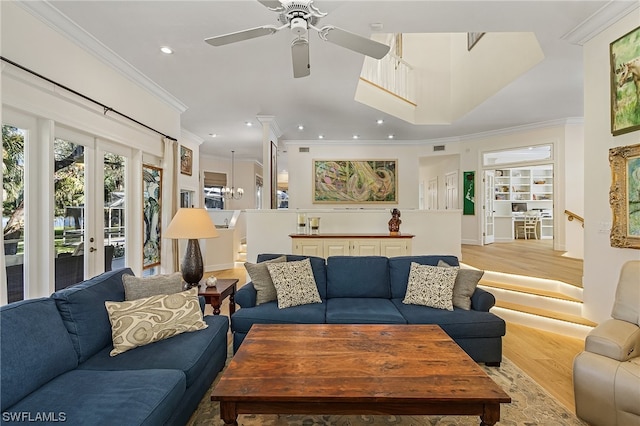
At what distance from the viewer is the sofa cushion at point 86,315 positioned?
1.86 metres

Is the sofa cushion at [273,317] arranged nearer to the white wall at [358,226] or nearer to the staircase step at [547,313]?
the white wall at [358,226]

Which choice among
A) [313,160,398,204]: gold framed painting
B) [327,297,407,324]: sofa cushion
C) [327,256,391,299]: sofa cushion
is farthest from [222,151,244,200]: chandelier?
[327,297,407,324]: sofa cushion

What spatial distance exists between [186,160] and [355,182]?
404 centimetres

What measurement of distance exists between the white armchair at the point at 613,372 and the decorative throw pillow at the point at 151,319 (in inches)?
102

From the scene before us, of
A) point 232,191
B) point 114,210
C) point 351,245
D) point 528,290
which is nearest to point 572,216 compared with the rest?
point 528,290

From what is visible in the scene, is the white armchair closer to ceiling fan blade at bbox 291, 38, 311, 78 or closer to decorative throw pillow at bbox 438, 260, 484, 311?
decorative throw pillow at bbox 438, 260, 484, 311

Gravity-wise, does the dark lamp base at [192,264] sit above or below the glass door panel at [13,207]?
below

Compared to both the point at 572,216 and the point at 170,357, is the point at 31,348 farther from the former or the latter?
the point at 572,216

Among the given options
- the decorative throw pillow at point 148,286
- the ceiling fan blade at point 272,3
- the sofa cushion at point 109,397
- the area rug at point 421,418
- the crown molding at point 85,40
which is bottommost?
the area rug at point 421,418

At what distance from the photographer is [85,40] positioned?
3039 millimetres

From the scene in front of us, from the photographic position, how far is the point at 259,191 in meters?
11.5

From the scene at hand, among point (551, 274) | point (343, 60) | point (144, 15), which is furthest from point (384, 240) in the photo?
point (144, 15)

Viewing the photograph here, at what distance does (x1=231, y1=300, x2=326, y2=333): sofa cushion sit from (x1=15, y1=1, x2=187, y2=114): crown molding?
3.02 meters

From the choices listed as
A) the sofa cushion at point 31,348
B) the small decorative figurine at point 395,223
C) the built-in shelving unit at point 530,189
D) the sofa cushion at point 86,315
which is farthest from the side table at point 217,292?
the built-in shelving unit at point 530,189
